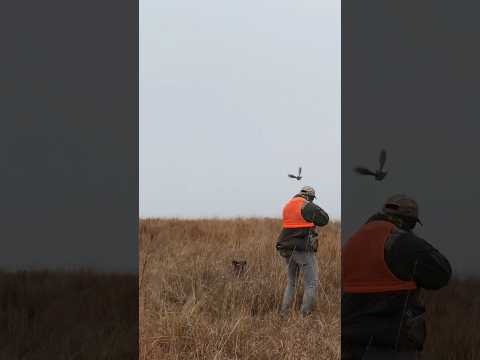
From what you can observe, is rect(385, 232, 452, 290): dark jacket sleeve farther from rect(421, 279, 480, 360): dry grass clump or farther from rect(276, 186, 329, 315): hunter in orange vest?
rect(276, 186, 329, 315): hunter in orange vest

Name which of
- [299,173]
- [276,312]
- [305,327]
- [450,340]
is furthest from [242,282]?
[450,340]

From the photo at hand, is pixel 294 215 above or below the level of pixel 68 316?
above

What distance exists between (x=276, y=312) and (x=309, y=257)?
25.0 inches

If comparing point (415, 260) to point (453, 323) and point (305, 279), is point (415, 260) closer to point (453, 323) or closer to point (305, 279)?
point (453, 323)

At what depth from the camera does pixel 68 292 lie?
2701 mm

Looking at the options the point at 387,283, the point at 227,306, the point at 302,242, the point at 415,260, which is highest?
the point at 415,260

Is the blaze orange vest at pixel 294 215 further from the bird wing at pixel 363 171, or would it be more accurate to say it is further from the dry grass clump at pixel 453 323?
the bird wing at pixel 363 171

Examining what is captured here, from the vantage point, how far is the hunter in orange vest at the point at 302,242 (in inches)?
202

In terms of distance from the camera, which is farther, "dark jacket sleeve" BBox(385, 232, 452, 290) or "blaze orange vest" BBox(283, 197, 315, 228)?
"blaze orange vest" BBox(283, 197, 315, 228)

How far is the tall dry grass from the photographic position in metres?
4.00

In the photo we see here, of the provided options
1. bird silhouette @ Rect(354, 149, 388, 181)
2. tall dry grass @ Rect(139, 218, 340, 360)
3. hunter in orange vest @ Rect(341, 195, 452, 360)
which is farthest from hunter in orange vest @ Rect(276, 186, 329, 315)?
hunter in orange vest @ Rect(341, 195, 452, 360)

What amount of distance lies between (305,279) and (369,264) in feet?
10.4

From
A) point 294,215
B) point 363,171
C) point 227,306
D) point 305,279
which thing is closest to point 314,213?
point 294,215

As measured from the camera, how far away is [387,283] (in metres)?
2.11
